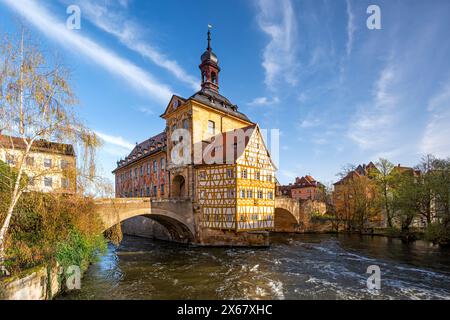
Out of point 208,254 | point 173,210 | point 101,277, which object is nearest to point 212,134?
point 173,210

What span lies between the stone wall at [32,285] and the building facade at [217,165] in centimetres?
1197

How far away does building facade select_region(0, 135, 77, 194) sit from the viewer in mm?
7582

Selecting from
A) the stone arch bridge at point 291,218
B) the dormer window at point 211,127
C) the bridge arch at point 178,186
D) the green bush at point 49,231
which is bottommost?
the stone arch bridge at point 291,218

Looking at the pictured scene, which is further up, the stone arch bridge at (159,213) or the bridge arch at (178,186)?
the bridge arch at (178,186)

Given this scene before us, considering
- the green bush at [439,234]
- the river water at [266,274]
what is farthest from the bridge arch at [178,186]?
the green bush at [439,234]

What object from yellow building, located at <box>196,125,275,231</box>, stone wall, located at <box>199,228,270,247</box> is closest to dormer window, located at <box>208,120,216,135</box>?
yellow building, located at <box>196,125,275,231</box>

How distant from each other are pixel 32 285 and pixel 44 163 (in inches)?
148

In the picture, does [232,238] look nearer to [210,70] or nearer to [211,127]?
[211,127]

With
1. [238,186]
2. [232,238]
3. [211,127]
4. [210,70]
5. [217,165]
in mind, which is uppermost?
[210,70]

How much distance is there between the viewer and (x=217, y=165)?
20.0m

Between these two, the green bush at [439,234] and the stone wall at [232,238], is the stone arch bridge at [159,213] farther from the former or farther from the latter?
the green bush at [439,234]

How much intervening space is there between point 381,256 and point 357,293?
8.69 metres

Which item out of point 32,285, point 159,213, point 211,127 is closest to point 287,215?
point 211,127

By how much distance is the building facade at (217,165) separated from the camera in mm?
19422
